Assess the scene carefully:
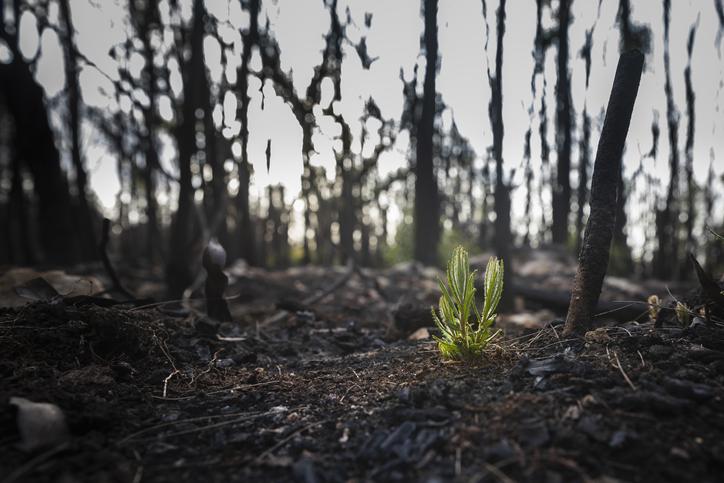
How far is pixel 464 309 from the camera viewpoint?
254 centimetres

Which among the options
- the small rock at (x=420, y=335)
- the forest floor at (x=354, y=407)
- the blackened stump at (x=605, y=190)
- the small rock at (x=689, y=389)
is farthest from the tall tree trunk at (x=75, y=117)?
the small rock at (x=689, y=389)

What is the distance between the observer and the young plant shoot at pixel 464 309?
2.55 m

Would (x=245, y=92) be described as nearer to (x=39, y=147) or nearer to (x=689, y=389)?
(x=39, y=147)

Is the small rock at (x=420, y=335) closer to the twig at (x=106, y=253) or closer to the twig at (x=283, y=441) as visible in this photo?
the twig at (x=283, y=441)

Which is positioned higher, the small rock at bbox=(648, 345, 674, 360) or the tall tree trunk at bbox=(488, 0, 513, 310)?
the tall tree trunk at bbox=(488, 0, 513, 310)

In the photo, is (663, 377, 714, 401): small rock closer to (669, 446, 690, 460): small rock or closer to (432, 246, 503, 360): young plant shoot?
(669, 446, 690, 460): small rock

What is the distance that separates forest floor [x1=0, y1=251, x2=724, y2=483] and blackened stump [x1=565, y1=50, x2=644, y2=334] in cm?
29

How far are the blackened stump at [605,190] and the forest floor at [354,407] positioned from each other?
0.29m

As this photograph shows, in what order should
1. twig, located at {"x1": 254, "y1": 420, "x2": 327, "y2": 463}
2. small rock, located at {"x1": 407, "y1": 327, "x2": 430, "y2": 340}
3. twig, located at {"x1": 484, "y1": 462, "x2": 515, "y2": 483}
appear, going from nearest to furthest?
twig, located at {"x1": 484, "y1": 462, "x2": 515, "y2": 483}, twig, located at {"x1": 254, "y1": 420, "x2": 327, "y2": 463}, small rock, located at {"x1": 407, "y1": 327, "x2": 430, "y2": 340}

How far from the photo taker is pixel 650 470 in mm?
1434

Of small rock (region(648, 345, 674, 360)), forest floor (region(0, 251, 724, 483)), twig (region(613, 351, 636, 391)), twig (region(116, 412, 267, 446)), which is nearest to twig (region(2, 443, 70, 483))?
forest floor (region(0, 251, 724, 483))

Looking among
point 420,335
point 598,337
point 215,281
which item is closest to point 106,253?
point 215,281

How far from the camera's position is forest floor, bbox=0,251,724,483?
1.57 m

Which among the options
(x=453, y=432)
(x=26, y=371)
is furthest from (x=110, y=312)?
(x=453, y=432)
